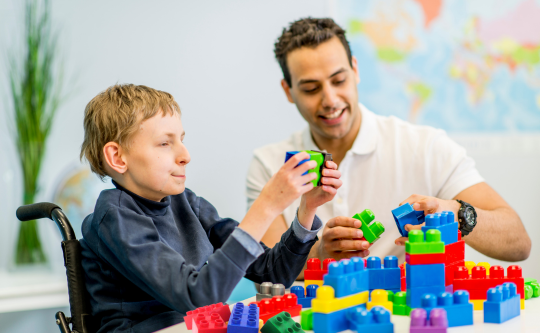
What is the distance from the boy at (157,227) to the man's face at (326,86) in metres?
0.63

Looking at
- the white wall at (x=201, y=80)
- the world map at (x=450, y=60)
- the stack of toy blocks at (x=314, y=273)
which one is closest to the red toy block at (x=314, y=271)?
the stack of toy blocks at (x=314, y=273)

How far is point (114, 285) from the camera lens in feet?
3.07

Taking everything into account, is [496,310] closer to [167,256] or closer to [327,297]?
[327,297]

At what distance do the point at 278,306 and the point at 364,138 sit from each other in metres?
0.97

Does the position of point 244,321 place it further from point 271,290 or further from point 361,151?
point 361,151

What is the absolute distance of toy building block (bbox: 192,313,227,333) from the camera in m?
0.71

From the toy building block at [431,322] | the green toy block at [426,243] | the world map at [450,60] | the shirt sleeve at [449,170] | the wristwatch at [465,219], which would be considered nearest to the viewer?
the toy building block at [431,322]

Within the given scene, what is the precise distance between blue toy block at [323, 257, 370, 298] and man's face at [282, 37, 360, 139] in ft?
2.98

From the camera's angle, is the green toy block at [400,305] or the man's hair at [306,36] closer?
the green toy block at [400,305]

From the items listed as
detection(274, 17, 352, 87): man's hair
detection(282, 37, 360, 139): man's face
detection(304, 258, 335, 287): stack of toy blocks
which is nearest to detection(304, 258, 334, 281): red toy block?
detection(304, 258, 335, 287): stack of toy blocks

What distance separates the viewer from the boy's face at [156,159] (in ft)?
3.09

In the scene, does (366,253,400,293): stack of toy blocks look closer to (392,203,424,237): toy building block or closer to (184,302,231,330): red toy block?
(392,203,424,237): toy building block

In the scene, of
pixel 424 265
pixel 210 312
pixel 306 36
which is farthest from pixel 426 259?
pixel 306 36

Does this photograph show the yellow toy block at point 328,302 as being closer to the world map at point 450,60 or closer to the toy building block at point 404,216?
the toy building block at point 404,216
